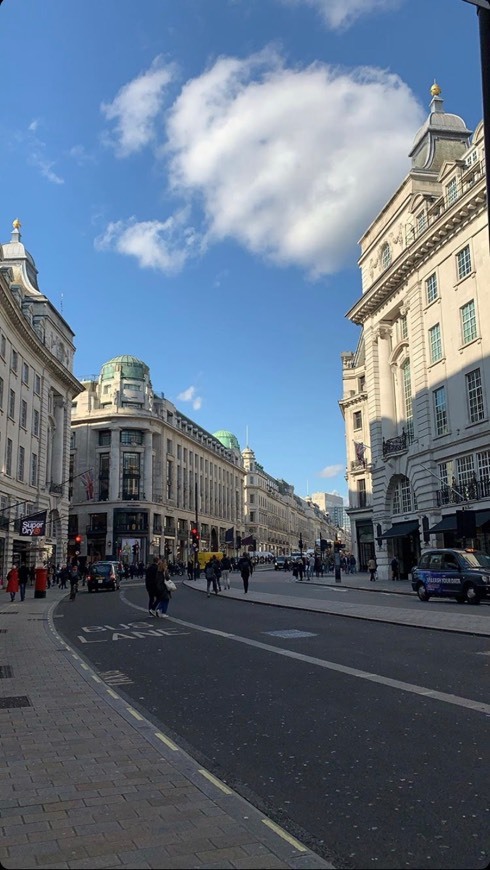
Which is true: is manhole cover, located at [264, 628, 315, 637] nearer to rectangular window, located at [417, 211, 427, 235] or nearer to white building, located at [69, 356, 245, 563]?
rectangular window, located at [417, 211, 427, 235]

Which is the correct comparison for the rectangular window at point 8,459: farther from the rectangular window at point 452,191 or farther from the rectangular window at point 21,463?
the rectangular window at point 452,191

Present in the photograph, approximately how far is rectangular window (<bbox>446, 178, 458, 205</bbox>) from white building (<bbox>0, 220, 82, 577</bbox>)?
26.4 metres

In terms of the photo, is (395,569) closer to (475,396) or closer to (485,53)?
(475,396)

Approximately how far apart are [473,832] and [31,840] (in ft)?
9.04

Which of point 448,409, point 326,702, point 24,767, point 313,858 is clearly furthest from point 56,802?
point 448,409

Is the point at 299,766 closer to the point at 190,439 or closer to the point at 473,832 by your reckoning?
the point at 473,832

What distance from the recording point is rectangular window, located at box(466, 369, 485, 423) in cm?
3334

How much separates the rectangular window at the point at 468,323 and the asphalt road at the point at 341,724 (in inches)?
879

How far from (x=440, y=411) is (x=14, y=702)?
32160 mm

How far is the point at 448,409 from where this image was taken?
36.1 meters

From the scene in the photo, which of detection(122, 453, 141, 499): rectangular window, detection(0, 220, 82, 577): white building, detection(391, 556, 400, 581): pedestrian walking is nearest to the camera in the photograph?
detection(391, 556, 400, 581): pedestrian walking

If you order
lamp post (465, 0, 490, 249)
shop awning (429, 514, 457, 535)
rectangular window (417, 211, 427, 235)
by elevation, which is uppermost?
rectangular window (417, 211, 427, 235)

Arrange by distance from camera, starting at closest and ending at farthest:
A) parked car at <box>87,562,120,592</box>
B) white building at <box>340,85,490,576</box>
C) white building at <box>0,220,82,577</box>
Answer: white building at <box>340,85,490,576</box> → parked car at <box>87,562,120,592</box> → white building at <box>0,220,82,577</box>

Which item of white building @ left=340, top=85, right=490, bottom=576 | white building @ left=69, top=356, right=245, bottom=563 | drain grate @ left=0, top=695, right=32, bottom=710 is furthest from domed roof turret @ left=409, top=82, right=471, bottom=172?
white building @ left=69, top=356, right=245, bottom=563
